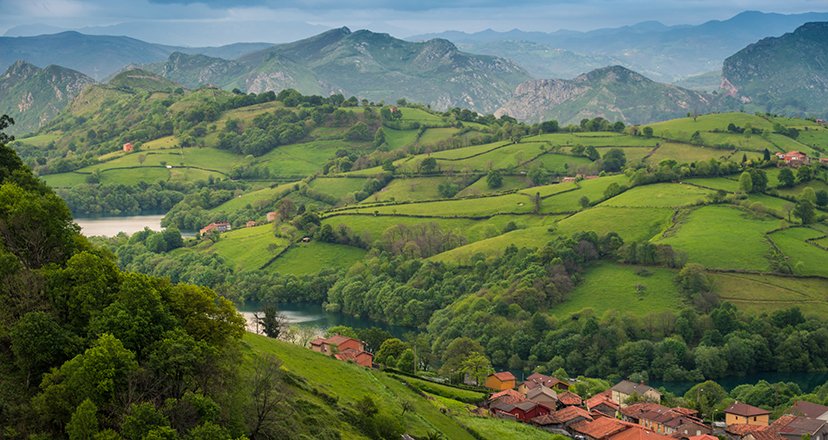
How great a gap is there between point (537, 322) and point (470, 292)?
51.0 ft

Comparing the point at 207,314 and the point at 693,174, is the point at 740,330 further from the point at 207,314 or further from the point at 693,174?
the point at 207,314

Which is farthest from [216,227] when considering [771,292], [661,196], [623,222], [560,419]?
[560,419]

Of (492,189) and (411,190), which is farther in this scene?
(411,190)

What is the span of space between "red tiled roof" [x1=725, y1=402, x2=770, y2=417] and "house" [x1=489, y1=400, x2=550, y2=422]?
1651 cm

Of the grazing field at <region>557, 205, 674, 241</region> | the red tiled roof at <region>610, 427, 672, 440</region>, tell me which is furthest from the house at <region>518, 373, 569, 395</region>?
the grazing field at <region>557, 205, 674, 241</region>

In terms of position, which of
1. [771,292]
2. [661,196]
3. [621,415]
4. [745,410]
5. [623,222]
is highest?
[661,196]

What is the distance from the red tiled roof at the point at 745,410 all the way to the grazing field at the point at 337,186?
108102 mm

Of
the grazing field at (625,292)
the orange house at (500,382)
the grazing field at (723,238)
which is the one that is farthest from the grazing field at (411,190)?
the orange house at (500,382)

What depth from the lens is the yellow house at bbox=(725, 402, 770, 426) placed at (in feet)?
258

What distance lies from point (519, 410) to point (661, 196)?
74.4m

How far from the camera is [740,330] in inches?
4080

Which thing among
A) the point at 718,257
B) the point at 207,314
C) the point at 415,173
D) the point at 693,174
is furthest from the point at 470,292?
the point at 207,314

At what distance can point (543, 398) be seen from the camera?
78.6 metres

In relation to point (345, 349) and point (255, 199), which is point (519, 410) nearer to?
point (345, 349)
